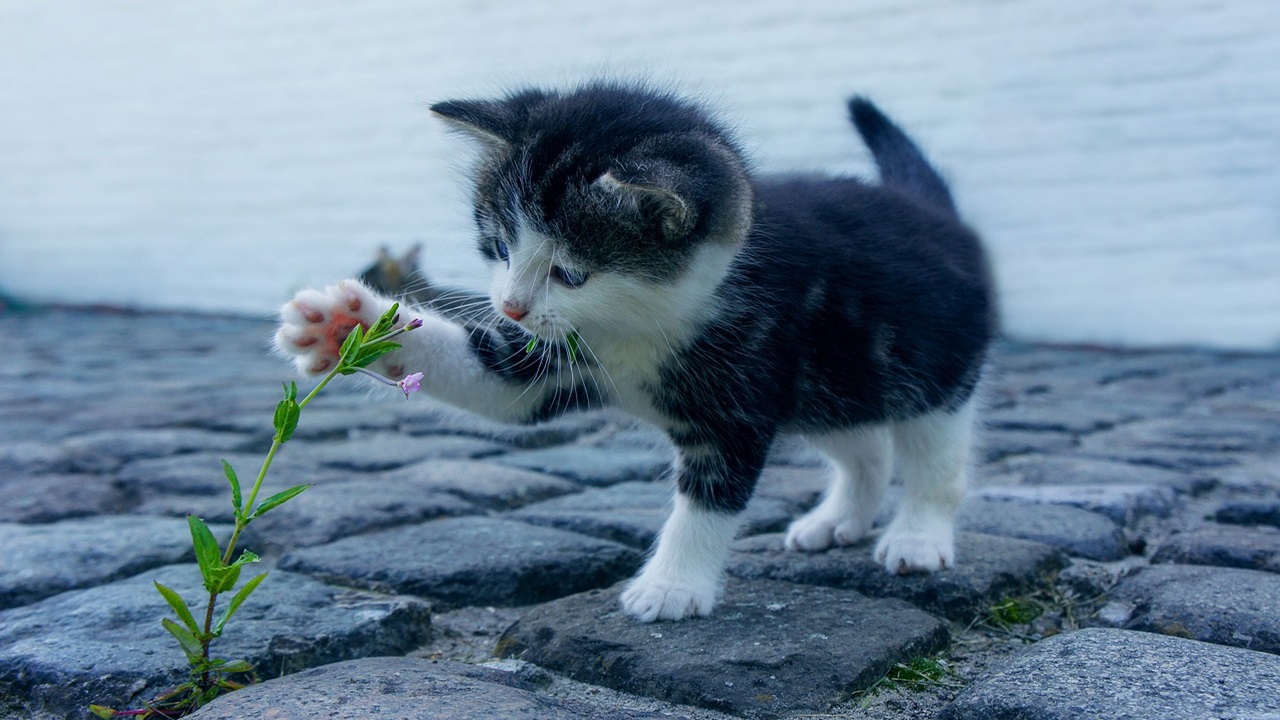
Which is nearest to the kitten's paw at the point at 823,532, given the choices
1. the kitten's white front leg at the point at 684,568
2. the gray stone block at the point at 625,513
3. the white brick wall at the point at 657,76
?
the gray stone block at the point at 625,513

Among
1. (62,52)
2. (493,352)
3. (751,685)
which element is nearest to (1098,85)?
(493,352)

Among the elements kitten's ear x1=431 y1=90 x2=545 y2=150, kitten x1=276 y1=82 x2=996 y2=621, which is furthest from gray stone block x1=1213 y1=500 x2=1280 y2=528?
kitten's ear x1=431 y1=90 x2=545 y2=150

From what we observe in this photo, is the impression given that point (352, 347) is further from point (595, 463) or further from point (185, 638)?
point (595, 463)

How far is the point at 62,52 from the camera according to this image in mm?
9867

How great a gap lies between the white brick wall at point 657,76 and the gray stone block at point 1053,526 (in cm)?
180

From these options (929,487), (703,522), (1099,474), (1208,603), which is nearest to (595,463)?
(929,487)

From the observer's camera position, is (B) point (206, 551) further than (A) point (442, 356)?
No

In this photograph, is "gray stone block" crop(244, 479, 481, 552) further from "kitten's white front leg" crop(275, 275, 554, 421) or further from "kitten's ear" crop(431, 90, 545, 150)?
"kitten's ear" crop(431, 90, 545, 150)

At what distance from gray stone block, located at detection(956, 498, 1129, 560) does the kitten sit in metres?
0.20

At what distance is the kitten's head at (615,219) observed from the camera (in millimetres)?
1828

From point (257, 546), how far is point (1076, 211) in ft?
19.0

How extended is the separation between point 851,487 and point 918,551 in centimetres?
43

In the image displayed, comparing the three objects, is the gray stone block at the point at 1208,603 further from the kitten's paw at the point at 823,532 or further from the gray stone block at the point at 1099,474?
the gray stone block at the point at 1099,474

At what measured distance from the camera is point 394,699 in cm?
141
